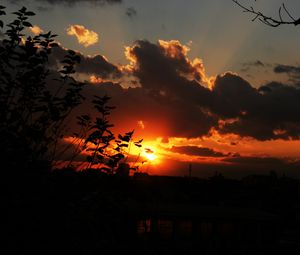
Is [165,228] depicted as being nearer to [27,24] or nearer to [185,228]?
[185,228]

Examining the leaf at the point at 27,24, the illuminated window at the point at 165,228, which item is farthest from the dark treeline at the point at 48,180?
the illuminated window at the point at 165,228

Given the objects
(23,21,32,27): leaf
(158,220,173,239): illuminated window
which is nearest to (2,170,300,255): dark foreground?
(158,220,173,239): illuminated window

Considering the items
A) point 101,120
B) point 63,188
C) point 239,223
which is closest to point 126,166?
point 101,120

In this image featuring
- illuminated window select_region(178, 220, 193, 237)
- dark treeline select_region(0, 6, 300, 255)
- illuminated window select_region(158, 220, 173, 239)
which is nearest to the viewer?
dark treeline select_region(0, 6, 300, 255)

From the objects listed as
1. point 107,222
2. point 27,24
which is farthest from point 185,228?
point 27,24

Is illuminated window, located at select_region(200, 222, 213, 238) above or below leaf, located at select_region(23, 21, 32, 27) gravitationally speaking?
below

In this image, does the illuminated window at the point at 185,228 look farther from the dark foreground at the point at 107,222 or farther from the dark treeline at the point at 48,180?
the dark treeline at the point at 48,180

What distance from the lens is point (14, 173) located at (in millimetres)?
5305

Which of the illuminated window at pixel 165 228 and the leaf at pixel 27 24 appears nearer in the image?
the leaf at pixel 27 24

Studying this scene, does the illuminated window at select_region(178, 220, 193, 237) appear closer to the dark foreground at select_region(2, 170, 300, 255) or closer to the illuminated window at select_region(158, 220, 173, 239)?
the dark foreground at select_region(2, 170, 300, 255)

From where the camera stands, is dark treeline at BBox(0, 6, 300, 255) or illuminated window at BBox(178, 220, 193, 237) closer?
dark treeline at BBox(0, 6, 300, 255)

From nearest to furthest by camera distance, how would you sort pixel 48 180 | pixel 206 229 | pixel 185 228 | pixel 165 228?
pixel 48 180 → pixel 165 228 → pixel 185 228 → pixel 206 229

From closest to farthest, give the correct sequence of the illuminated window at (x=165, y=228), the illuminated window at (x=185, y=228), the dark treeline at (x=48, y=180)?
the dark treeline at (x=48, y=180) → the illuminated window at (x=165, y=228) → the illuminated window at (x=185, y=228)

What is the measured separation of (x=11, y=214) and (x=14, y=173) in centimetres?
50
